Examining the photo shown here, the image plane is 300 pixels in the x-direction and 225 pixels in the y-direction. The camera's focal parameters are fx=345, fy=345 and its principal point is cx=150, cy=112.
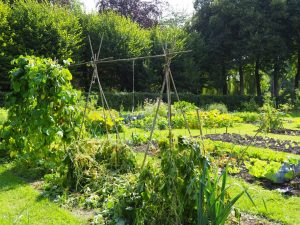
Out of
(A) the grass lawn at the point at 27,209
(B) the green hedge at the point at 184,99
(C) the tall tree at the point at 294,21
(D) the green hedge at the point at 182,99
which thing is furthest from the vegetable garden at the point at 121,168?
(C) the tall tree at the point at 294,21

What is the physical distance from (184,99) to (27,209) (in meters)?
16.5

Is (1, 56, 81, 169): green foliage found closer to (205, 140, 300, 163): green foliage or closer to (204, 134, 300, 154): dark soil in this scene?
(205, 140, 300, 163): green foliage

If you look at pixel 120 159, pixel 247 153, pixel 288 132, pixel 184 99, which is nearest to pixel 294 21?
pixel 184 99

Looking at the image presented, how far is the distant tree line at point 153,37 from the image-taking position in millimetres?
16969

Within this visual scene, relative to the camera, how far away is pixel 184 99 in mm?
20031

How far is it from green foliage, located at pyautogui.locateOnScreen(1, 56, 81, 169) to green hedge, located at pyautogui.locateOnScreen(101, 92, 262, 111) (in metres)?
11.5

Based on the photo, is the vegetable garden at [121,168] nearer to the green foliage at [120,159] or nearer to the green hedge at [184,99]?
the green foliage at [120,159]

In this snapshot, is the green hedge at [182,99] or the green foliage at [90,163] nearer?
the green foliage at [90,163]

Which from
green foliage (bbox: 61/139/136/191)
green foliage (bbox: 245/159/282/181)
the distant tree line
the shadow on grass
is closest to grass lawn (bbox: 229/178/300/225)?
green foliage (bbox: 245/159/282/181)

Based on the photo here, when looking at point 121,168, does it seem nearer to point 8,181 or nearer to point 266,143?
point 8,181

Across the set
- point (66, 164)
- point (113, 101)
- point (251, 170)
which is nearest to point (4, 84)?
point (113, 101)

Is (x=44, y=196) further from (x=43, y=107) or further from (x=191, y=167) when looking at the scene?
(x=191, y=167)

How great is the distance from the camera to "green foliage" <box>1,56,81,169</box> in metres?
5.05

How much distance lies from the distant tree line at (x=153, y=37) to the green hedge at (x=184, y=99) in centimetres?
264
